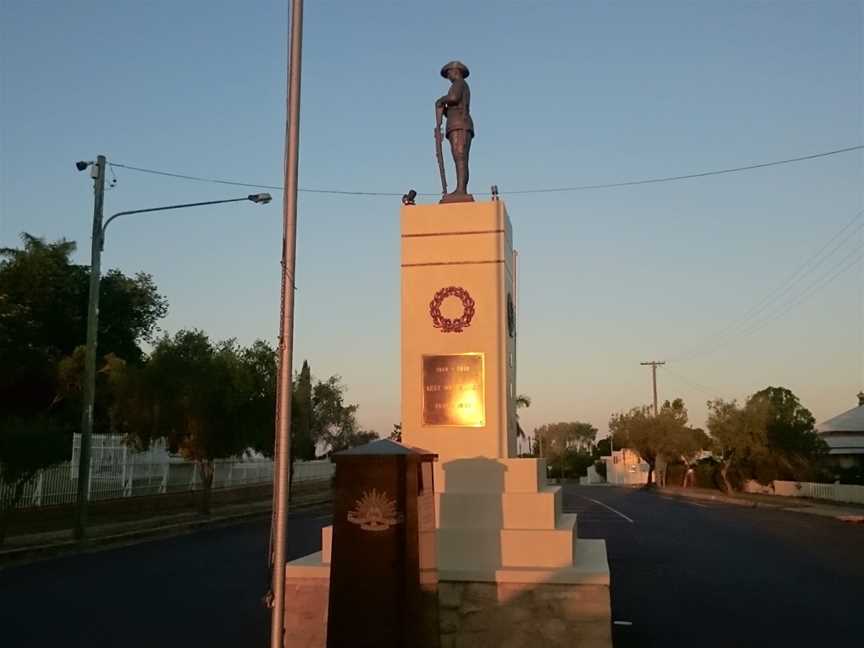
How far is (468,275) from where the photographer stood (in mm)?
9977

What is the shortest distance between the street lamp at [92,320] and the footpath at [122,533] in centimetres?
58

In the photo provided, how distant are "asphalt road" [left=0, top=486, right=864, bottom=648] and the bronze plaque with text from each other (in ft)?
9.57

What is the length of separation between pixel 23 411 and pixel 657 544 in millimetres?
24279

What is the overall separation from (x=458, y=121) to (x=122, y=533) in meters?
15.1

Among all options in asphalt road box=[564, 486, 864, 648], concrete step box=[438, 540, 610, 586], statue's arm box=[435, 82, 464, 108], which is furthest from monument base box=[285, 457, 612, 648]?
statue's arm box=[435, 82, 464, 108]

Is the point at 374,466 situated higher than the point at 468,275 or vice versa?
the point at 468,275

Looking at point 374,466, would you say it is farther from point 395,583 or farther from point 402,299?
point 402,299

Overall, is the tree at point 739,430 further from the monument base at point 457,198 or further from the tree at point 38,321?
the monument base at point 457,198

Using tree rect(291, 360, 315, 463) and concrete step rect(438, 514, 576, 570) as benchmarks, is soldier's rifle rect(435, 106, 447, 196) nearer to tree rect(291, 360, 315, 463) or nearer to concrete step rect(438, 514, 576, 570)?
concrete step rect(438, 514, 576, 570)

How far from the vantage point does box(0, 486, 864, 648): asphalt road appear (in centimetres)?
938

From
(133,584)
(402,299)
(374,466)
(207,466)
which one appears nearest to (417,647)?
(374,466)

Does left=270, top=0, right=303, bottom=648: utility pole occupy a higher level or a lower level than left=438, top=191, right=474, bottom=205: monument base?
lower

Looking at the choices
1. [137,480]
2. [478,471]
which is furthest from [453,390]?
[137,480]

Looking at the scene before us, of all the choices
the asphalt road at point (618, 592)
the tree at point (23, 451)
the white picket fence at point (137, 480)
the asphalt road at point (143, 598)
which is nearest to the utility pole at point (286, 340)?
the asphalt road at point (143, 598)
